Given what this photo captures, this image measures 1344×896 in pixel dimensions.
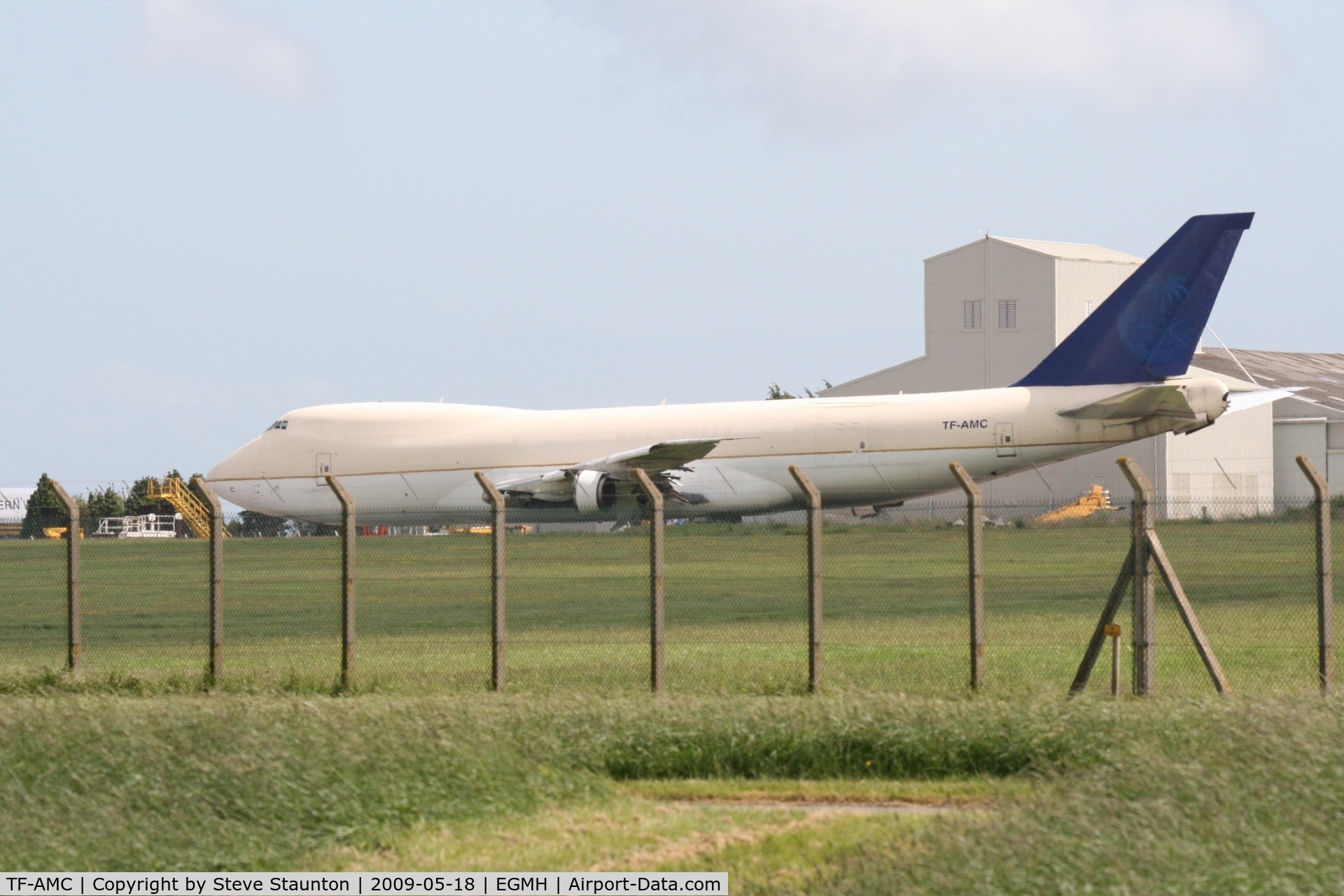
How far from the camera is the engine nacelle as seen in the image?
30.0 m

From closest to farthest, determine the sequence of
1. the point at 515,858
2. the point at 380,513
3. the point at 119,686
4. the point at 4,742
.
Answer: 1. the point at 515,858
2. the point at 4,742
3. the point at 119,686
4. the point at 380,513

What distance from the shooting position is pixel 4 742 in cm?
789

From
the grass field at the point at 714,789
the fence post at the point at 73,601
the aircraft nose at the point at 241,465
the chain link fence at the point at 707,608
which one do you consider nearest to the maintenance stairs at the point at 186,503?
the aircraft nose at the point at 241,465

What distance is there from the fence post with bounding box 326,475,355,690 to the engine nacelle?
18.4 metres

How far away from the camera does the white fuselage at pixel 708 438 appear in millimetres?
30375

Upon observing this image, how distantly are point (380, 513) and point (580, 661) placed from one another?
73.7ft

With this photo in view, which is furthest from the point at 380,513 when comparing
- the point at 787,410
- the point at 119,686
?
the point at 119,686

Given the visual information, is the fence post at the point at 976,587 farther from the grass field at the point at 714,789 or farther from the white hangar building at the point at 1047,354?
the white hangar building at the point at 1047,354

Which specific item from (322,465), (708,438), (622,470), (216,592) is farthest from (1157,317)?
(216,592)

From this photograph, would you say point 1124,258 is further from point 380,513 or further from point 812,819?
point 812,819

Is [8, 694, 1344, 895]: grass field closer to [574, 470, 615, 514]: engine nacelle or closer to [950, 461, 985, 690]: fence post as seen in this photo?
[950, 461, 985, 690]: fence post

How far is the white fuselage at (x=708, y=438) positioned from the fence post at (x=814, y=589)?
17.4m

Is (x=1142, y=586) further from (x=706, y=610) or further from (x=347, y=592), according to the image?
(x=347, y=592)

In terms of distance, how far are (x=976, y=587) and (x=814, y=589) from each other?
3.50 ft
